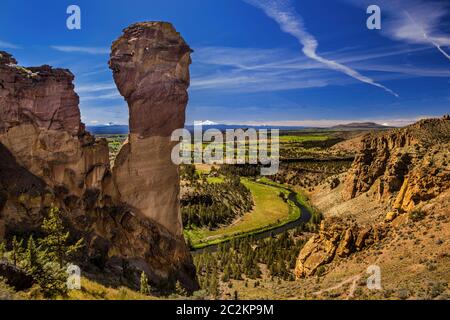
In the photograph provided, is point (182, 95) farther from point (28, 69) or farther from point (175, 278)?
point (175, 278)

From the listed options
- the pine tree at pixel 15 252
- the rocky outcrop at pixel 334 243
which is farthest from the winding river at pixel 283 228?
the pine tree at pixel 15 252

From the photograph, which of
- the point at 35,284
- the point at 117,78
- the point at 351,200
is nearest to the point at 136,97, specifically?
the point at 117,78

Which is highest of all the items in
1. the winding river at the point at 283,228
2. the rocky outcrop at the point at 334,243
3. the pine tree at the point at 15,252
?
the pine tree at the point at 15,252

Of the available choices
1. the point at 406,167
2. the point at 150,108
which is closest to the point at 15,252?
the point at 150,108

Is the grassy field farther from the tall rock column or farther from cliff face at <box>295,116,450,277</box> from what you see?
the tall rock column

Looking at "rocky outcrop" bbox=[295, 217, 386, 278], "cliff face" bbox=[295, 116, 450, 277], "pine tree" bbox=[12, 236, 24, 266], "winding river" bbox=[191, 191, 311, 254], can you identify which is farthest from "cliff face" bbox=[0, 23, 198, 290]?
"winding river" bbox=[191, 191, 311, 254]

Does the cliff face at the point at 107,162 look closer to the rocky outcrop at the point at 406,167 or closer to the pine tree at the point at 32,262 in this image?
the pine tree at the point at 32,262

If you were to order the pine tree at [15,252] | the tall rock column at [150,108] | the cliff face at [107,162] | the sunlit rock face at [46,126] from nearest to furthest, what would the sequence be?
the pine tree at [15,252] < the cliff face at [107,162] < the sunlit rock face at [46,126] < the tall rock column at [150,108]
